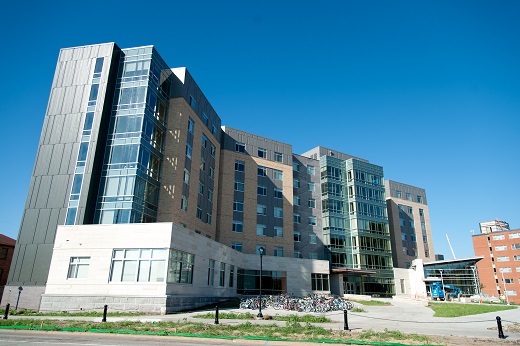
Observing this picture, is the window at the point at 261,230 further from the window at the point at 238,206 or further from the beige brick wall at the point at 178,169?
the beige brick wall at the point at 178,169

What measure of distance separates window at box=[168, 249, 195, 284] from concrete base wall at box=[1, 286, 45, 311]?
35.8ft

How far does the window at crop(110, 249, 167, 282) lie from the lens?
1005 inches

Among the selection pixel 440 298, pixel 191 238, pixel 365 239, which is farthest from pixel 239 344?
pixel 440 298

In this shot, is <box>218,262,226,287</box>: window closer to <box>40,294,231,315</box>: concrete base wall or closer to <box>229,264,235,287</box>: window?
<box>229,264,235,287</box>: window

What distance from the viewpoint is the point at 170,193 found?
117 ft

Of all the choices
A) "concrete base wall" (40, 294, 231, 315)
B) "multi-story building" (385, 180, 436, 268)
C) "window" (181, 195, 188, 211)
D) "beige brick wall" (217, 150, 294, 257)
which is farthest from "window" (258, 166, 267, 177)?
"multi-story building" (385, 180, 436, 268)

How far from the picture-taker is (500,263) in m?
91.4

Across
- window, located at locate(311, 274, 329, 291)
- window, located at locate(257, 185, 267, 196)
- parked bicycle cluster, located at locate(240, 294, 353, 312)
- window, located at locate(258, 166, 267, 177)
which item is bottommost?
parked bicycle cluster, located at locate(240, 294, 353, 312)

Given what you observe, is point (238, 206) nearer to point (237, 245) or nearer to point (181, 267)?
point (237, 245)

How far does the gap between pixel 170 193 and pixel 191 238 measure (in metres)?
7.65

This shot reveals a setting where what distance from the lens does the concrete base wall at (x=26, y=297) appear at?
27438 millimetres

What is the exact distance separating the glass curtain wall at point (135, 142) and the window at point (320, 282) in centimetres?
2548

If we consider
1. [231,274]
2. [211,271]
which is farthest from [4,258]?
[211,271]

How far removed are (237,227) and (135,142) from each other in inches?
809
